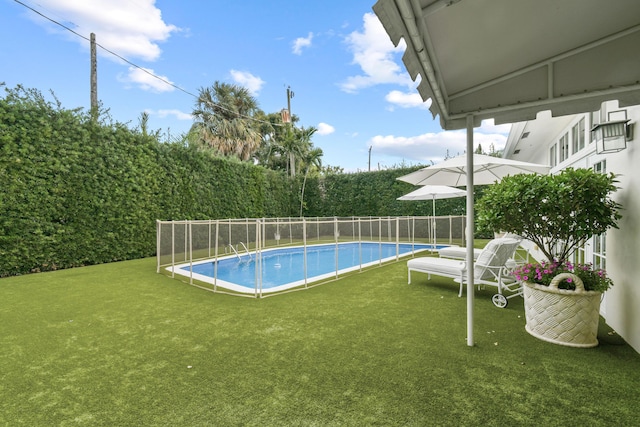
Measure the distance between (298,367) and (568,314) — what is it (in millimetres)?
2762

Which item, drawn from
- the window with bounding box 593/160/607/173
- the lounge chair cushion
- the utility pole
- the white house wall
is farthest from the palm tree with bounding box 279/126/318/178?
the white house wall

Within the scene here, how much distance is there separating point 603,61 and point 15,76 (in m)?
10.5

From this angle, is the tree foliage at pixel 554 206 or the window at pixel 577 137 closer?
the tree foliage at pixel 554 206

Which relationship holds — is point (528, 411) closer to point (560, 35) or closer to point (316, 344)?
point (316, 344)

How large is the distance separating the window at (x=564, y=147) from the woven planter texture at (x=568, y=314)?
4390 millimetres

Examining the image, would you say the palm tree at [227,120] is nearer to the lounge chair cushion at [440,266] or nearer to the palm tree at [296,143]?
the palm tree at [296,143]

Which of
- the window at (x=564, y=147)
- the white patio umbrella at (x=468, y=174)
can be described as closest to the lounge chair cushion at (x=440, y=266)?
the white patio umbrella at (x=468, y=174)

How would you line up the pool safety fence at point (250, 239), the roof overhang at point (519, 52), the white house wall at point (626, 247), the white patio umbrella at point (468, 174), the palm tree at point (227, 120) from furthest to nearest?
the palm tree at point (227, 120) < the pool safety fence at point (250, 239) < the white patio umbrella at point (468, 174) < the white house wall at point (626, 247) < the roof overhang at point (519, 52)

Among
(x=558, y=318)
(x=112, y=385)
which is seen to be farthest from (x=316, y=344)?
(x=558, y=318)

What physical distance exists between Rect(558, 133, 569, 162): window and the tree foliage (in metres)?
3.62

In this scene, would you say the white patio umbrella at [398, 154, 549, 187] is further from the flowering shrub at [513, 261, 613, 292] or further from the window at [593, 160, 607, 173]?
the flowering shrub at [513, 261, 613, 292]

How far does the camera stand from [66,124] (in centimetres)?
803

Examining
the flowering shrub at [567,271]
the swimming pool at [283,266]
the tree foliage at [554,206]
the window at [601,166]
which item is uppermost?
the window at [601,166]

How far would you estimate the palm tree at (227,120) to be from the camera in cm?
2078
